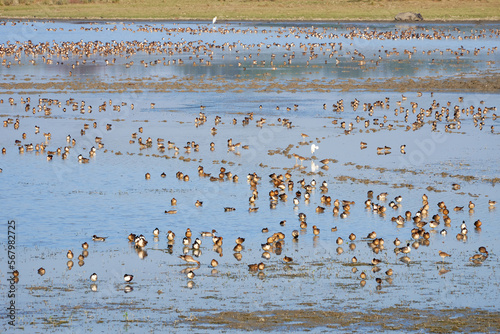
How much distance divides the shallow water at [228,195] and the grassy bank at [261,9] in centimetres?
4927

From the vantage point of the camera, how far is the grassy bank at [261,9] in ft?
335

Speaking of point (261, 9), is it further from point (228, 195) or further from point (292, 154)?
point (228, 195)

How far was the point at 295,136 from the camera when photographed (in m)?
34.1

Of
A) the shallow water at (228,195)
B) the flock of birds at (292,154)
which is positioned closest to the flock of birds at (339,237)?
the flock of birds at (292,154)

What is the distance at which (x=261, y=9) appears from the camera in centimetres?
11000

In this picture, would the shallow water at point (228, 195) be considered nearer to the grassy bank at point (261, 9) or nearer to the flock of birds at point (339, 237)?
the flock of birds at point (339, 237)

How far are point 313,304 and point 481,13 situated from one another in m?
90.0

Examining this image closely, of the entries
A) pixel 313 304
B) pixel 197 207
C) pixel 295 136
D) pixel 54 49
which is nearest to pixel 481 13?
pixel 54 49

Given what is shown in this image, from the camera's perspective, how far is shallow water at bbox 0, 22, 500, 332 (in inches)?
657

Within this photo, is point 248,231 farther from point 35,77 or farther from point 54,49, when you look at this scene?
point 54,49

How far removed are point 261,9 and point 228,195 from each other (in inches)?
3429

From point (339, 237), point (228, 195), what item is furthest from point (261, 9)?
point (339, 237)

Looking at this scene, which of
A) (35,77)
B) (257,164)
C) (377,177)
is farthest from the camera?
(35,77)

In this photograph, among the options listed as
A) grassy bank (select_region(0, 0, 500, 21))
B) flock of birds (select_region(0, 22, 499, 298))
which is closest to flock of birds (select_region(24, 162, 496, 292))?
flock of birds (select_region(0, 22, 499, 298))
